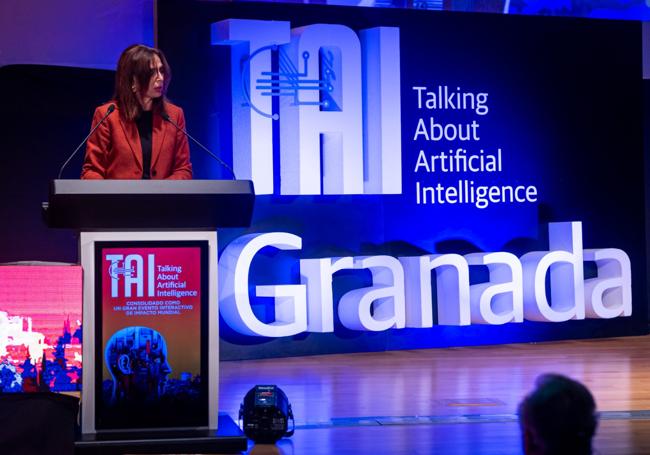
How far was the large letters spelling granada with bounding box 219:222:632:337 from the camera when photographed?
22.6 feet

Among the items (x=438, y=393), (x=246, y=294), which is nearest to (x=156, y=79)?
(x=438, y=393)

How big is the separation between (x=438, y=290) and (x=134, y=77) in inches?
172

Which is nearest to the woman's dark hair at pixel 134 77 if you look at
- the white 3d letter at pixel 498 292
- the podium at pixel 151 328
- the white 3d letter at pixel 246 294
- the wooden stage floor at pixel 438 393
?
the podium at pixel 151 328

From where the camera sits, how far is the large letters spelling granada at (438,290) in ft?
22.6

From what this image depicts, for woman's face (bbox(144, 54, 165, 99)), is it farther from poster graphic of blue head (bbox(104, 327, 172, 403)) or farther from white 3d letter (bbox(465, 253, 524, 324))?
white 3d letter (bbox(465, 253, 524, 324))

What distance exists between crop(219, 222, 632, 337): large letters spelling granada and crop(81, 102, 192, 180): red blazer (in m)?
3.33

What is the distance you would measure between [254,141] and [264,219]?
1.84 feet

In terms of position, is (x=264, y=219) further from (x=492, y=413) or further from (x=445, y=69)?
(x=492, y=413)

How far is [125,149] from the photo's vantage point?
3.48 meters

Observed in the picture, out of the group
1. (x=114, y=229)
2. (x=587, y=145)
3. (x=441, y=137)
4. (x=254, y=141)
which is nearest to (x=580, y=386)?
(x=114, y=229)

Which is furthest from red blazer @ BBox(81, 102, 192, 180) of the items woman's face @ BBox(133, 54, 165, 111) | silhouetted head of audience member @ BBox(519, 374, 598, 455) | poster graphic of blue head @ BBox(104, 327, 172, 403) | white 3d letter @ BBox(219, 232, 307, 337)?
white 3d letter @ BBox(219, 232, 307, 337)

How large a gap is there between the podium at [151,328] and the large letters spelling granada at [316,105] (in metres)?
3.50

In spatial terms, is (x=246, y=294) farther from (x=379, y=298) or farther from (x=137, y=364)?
(x=137, y=364)

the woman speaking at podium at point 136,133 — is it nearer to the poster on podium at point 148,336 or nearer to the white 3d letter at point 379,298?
the poster on podium at point 148,336
